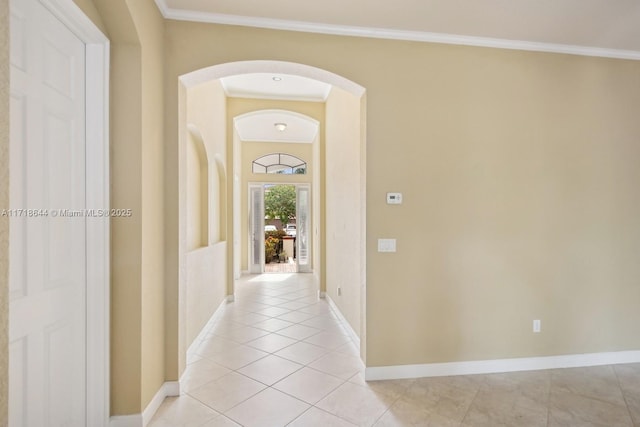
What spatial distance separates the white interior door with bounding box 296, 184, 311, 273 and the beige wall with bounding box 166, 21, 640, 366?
17.6 ft

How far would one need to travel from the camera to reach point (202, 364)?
3.02 meters

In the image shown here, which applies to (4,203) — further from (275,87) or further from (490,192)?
(275,87)

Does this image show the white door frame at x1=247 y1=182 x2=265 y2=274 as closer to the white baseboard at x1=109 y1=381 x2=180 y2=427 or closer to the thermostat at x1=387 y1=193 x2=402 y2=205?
the white baseboard at x1=109 y1=381 x2=180 y2=427

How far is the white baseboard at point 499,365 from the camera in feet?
9.00

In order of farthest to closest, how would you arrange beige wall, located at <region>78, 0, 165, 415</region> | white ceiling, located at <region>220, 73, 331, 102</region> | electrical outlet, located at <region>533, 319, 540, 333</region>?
white ceiling, located at <region>220, 73, 331, 102</region>, electrical outlet, located at <region>533, 319, 540, 333</region>, beige wall, located at <region>78, 0, 165, 415</region>

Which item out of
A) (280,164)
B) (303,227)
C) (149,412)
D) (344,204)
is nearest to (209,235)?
(344,204)

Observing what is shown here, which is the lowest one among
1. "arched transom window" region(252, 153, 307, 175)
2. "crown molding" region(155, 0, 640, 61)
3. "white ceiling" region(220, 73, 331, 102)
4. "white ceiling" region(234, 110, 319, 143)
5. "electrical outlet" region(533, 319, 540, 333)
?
"electrical outlet" region(533, 319, 540, 333)

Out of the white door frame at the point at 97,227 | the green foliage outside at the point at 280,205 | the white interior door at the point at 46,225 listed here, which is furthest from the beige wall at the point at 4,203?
the green foliage outside at the point at 280,205

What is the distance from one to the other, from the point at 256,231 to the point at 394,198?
18.7ft

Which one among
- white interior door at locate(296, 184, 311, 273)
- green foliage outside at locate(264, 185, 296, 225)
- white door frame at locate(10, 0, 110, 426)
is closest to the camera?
white door frame at locate(10, 0, 110, 426)

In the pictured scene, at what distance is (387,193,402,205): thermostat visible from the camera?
108 inches

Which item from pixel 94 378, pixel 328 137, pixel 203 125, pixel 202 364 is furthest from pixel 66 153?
pixel 328 137

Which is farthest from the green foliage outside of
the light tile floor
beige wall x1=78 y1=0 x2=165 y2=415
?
beige wall x1=78 y1=0 x2=165 y2=415

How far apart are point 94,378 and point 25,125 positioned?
1479mm
